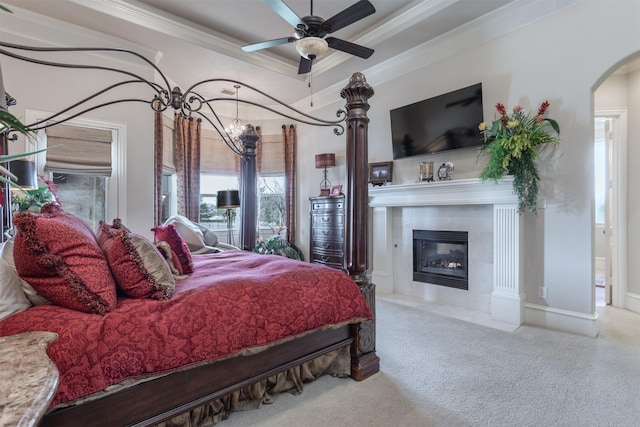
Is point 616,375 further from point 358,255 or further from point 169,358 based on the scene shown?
point 169,358

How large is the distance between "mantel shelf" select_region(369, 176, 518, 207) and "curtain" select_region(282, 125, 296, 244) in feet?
6.36

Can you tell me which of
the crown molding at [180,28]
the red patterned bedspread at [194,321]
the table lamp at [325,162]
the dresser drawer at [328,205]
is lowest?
the red patterned bedspread at [194,321]

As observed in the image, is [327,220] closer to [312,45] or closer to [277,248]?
[277,248]

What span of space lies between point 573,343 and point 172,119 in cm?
586

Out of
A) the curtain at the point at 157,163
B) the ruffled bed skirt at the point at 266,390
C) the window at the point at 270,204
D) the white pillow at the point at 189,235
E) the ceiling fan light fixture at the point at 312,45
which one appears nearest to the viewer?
the ruffled bed skirt at the point at 266,390

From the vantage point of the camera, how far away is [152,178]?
428 cm

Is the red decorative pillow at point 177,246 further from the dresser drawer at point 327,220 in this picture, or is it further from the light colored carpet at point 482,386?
→ the dresser drawer at point 327,220

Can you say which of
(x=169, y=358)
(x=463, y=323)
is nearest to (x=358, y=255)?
(x=169, y=358)

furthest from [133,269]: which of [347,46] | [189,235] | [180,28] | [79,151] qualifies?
[180,28]

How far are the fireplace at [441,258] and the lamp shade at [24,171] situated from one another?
4.15 m

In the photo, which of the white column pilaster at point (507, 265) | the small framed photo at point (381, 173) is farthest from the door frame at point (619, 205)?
the small framed photo at point (381, 173)

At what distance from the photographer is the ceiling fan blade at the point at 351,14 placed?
246cm

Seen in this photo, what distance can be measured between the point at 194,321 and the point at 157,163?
3858 mm

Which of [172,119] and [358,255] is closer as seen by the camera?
[358,255]
